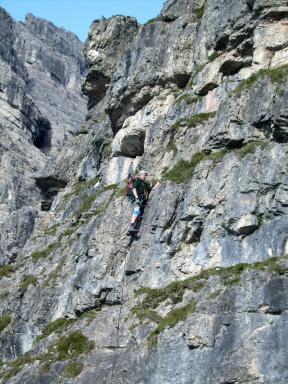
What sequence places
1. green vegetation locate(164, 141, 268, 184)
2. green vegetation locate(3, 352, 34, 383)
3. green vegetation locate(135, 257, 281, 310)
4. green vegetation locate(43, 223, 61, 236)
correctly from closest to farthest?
green vegetation locate(135, 257, 281, 310) < green vegetation locate(164, 141, 268, 184) < green vegetation locate(3, 352, 34, 383) < green vegetation locate(43, 223, 61, 236)

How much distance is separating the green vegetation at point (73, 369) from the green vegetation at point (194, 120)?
1222cm

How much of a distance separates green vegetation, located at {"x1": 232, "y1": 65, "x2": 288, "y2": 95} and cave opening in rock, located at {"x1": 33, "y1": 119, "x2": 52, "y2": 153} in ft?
202

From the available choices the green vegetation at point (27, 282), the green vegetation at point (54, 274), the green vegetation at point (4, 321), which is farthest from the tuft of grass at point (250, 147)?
the green vegetation at point (4, 321)

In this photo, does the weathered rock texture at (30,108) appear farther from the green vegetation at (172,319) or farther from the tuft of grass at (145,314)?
the green vegetation at (172,319)

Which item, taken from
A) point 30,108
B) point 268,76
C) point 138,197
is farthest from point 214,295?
point 30,108

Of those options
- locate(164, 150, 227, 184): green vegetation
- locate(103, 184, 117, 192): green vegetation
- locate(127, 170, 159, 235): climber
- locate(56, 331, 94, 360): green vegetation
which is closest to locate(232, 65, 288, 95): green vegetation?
locate(164, 150, 227, 184): green vegetation

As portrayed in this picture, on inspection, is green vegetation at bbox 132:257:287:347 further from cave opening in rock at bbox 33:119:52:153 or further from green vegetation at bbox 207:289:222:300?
cave opening in rock at bbox 33:119:52:153

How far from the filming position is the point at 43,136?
94062mm

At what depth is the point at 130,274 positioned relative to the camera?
2986 cm

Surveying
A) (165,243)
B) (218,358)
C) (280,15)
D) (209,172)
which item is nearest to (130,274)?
(165,243)

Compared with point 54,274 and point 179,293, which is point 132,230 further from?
point 54,274

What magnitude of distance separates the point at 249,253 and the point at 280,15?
499 inches

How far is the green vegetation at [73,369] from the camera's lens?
26.9m

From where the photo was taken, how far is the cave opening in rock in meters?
90.9
